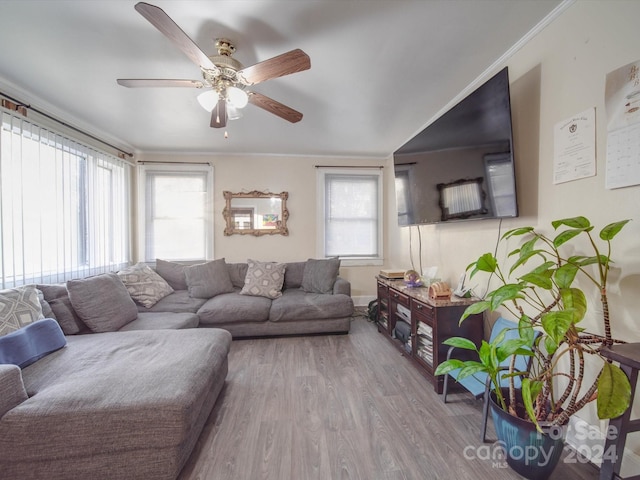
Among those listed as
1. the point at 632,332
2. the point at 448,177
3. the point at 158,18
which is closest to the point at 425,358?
the point at 632,332

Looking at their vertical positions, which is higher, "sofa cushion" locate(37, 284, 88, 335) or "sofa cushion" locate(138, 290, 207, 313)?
"sofa cushion" locate(37, 284, 88, 335)

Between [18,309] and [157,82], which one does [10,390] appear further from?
[157,82]

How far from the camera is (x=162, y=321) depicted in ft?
7.65

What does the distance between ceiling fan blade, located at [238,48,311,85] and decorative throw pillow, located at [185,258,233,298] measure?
239 centimetres

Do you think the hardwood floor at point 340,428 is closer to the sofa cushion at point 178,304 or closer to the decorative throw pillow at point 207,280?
the sofa cushion at point 178,304

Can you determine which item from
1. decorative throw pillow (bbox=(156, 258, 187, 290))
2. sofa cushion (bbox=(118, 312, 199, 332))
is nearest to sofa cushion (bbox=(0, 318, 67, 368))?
sofa cushion (bbox=(118, 312, 199, 332))

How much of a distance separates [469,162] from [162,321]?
300cm

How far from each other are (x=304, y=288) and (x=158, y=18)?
2964 millimetres

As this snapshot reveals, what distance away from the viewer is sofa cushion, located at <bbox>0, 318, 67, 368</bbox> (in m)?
1.39

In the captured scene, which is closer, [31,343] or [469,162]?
[31,343]

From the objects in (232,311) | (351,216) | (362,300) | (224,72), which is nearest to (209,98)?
(224,72)

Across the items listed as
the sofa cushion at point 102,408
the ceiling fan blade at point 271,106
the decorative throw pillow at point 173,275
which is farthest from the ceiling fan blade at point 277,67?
the decorative throw pillow at point 173,275

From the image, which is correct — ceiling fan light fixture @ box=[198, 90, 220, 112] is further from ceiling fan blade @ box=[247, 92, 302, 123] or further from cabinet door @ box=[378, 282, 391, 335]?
cabinet door @ box=[378, 282, 391, 335]

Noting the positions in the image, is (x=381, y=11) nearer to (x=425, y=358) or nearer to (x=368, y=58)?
(x=368, y=58)
